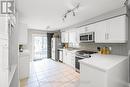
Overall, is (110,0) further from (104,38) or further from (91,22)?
(91,22)

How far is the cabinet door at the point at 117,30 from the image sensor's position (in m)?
2.56

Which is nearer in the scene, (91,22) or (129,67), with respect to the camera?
(129,67)

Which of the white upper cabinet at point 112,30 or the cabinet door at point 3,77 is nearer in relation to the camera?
the cabinet door at point 3,77

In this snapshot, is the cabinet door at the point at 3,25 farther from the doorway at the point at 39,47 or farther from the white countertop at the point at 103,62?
the doorway at the point at 39,47

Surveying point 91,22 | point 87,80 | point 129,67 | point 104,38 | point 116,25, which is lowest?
point 87,80

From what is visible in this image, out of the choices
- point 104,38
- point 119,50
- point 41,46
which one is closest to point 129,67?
point 119,50

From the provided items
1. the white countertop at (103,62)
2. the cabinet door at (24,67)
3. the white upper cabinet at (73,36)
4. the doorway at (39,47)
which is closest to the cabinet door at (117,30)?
the white countertop at (103,62)

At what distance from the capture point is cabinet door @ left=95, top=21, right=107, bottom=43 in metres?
3.11

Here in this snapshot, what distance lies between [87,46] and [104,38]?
1383 mm

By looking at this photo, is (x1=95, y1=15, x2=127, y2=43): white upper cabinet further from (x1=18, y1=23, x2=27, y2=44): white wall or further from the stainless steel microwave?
(x1=18, y1=23, x2=27, y2=44): white wall

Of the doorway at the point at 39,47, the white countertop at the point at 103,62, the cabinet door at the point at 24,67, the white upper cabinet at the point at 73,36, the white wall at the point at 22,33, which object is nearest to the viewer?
the white countertop at the point at 103,62

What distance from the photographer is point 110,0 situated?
7.02 feet

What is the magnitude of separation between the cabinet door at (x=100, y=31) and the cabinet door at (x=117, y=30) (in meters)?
0.15

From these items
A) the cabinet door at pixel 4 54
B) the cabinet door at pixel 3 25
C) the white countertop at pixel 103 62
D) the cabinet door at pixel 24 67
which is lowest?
the cabinet door at pixel 24 67
